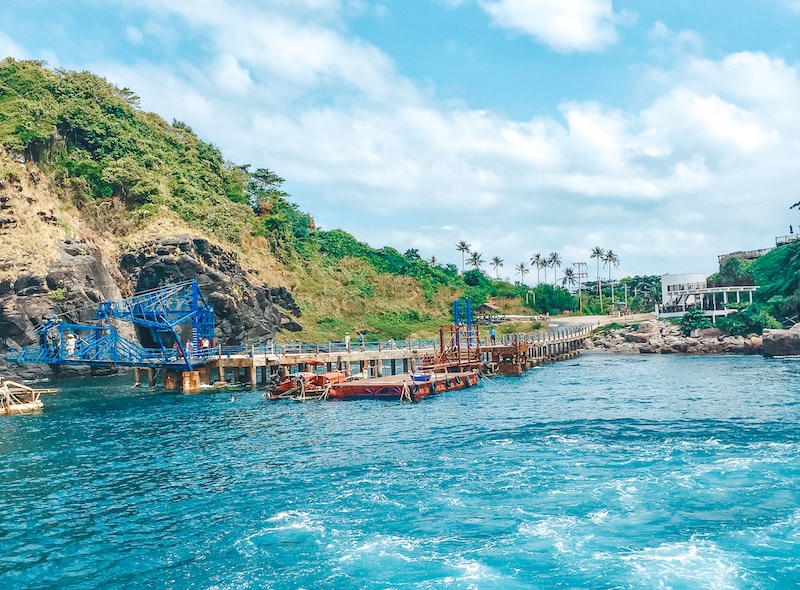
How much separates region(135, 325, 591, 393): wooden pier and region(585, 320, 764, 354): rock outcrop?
20.2m

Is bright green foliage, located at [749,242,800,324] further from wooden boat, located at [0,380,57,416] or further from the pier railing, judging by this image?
wooden boat, located at [0,380,57,416]

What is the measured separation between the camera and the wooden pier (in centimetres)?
6050

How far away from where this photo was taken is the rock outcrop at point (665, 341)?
289 ft

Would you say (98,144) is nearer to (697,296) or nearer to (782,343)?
(782,343)

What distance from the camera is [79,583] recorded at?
57.9ft

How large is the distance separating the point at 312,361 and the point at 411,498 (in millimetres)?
38291

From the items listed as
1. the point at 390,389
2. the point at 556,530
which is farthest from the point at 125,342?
the point at 556,530

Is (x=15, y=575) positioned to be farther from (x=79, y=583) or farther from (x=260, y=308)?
(x=260, y=308)

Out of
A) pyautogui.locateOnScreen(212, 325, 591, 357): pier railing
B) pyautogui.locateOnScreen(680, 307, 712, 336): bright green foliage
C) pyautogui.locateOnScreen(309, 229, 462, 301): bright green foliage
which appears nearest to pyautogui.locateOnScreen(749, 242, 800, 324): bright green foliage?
pyautogui.locateOnScreen(680, 307, 712, 336): bright green foliage

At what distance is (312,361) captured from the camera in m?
61.1

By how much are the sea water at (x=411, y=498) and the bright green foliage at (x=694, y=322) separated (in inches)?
2314

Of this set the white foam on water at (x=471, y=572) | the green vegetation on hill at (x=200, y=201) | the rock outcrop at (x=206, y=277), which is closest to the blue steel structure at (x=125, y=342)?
the rock outcrop at (x=206, y=277)

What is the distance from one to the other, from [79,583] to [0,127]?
82207mm

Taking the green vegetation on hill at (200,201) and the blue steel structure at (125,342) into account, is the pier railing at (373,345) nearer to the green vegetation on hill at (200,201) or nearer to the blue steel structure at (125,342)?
the blue steel structure at (125,342)
